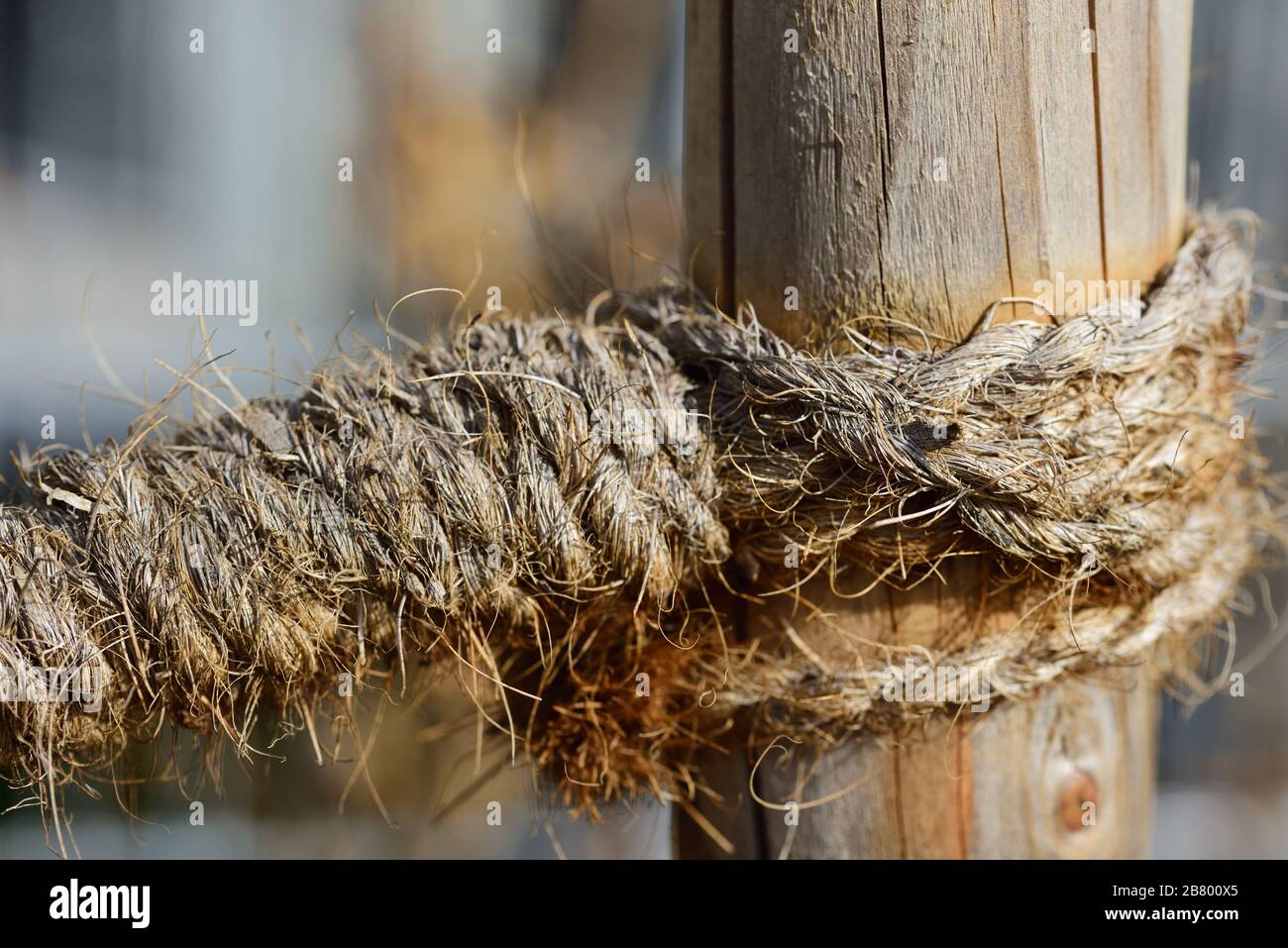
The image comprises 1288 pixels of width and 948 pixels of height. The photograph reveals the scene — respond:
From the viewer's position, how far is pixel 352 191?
9.68 ft

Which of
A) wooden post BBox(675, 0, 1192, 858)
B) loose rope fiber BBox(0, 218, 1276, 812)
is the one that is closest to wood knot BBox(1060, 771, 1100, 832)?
wooden post BBox(675, 0, 1192, 858)

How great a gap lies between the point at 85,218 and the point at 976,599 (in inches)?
109

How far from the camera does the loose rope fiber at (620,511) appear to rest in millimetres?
Result: 711

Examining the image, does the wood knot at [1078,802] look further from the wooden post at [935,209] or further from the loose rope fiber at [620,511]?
the loose rope fiber at [620,511]

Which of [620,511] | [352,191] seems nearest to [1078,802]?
[620,511]

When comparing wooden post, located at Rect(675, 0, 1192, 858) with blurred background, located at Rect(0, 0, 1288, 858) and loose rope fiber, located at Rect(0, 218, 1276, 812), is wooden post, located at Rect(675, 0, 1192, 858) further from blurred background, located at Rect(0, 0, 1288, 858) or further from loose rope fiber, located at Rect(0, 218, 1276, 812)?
blurred background, located at Rect(0, 0, 1288, 858)

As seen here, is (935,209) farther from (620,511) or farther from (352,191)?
(352,191)

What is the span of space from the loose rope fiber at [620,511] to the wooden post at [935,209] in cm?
4

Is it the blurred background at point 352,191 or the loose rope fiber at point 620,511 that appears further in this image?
the blurred background at point 352,191

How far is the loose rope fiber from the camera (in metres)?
0.71

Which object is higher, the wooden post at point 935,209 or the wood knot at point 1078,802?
the wooden post at point 935,209

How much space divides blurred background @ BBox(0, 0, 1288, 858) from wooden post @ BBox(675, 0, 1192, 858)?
5.79ft

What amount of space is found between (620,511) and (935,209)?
0.34m

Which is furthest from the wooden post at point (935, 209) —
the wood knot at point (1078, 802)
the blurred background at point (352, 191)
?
the blurred background at point (352, 191)
